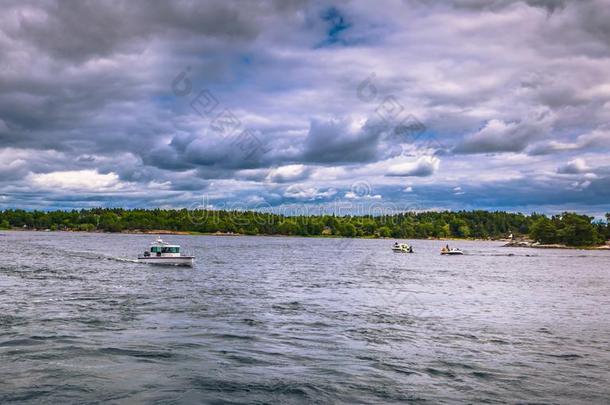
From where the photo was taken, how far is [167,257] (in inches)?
3957

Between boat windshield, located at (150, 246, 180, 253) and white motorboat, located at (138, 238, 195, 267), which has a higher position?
boat windshield, located at (150, 246, 180, 253)

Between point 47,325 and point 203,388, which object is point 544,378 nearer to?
point 203,388

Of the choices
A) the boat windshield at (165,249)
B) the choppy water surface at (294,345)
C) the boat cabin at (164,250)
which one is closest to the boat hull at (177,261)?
the boat cabin at (164,250)

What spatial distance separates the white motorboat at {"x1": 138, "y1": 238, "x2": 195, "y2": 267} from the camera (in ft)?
328

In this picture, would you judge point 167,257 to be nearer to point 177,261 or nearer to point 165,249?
point 177,261

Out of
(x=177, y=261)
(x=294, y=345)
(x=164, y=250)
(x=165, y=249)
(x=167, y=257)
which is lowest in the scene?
(x=294, y=345)

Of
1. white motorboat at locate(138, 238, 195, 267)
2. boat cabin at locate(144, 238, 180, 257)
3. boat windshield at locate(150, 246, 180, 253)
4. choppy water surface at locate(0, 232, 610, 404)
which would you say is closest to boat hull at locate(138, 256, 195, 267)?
white motorboat at locate(138, 238, 195, 267)

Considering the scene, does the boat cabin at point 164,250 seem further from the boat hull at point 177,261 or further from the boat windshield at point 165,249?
the boat hull at point 177,261

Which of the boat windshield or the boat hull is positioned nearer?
the boat hull

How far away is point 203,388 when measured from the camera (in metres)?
26.2

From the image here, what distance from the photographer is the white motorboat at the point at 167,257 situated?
100m

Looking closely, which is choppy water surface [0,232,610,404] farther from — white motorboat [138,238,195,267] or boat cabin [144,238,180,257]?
boat cabin [144,238,180,257]

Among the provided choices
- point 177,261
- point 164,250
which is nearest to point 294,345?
point 177,261

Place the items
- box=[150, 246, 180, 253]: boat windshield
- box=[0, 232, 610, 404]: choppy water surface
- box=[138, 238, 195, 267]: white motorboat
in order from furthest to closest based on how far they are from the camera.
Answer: box=[150, 246, 180, 253]: boat windshield, box=[138, 238, 195, 267]: white motorboat, box=[0, 232, 610, 404]: choppy water surface
